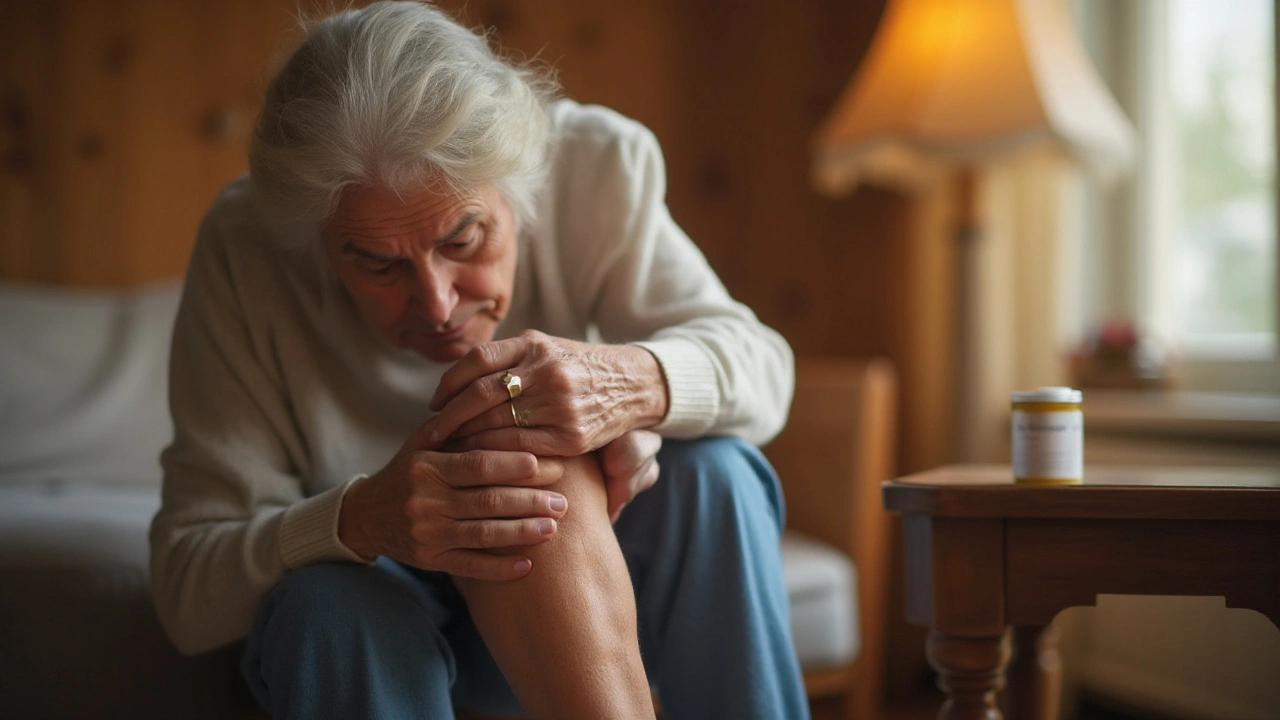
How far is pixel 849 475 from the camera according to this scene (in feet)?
5.92

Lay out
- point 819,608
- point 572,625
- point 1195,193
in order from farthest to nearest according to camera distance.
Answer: point 1195,193, point 819,608, point 572,625

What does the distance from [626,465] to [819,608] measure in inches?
31.4

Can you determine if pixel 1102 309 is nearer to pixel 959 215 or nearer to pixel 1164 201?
pixel 1164 201

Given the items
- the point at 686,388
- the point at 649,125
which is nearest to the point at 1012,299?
the point at 649,125

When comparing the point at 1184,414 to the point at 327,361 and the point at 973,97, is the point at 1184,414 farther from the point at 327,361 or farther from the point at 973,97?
the point at 327,361

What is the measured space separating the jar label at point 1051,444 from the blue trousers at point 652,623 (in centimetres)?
24

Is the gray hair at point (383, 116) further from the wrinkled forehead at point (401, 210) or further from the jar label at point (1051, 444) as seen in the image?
the jar label at point (1051, 444)

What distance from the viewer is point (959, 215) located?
1942mm

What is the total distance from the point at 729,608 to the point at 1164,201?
63.4 inches

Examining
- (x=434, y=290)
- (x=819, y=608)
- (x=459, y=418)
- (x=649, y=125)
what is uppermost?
(x=649, y=125)

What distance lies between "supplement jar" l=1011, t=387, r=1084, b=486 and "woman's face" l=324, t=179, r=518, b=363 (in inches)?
19.5

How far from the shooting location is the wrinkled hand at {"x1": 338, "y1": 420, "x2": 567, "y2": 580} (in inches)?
32.1

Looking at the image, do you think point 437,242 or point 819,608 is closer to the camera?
point 437,242

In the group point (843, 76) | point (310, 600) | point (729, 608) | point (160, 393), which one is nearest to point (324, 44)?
point (310, 600)
